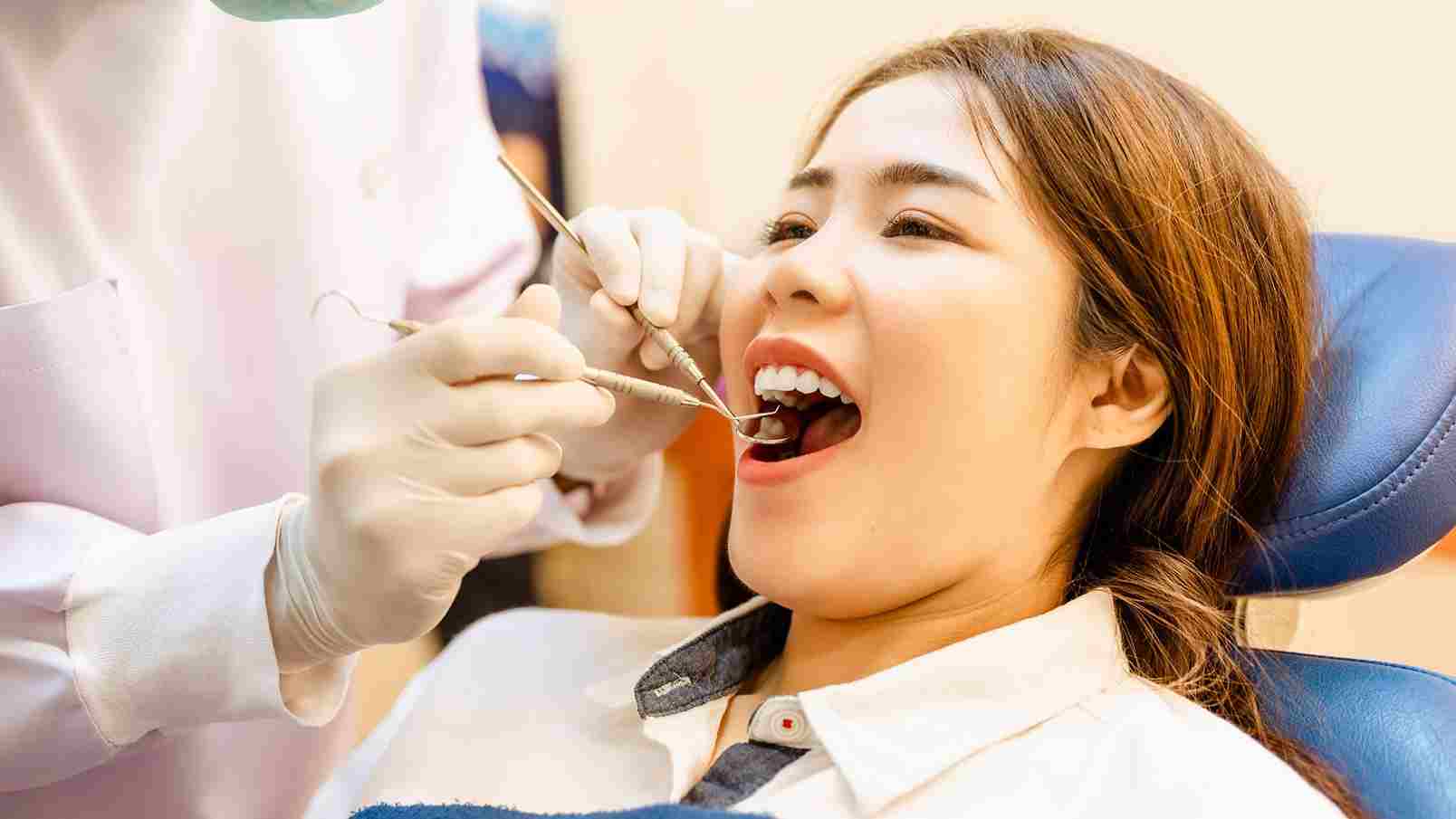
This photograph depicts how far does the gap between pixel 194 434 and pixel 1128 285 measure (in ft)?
3.56

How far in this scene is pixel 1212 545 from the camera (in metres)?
1.34

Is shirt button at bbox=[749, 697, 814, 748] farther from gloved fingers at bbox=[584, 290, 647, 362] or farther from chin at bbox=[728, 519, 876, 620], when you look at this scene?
gloved fingers at bbox=[584, 290, 647, 362]

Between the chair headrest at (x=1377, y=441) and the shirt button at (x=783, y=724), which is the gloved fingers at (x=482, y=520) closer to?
the shirt button at (x=783, y=724)

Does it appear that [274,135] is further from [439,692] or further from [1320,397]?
[1320,397]

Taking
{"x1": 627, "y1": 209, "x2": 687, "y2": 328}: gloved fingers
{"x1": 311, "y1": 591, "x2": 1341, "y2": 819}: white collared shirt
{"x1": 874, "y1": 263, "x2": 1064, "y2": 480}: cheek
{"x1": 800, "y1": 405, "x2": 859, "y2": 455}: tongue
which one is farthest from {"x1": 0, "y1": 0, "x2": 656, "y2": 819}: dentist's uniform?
{"x1": 874, "y1": 263, "x2": 1064, "y2": 480}: cheek

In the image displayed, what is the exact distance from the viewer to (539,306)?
3.53 feet

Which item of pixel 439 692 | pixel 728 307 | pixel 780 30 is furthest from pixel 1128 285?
pixel 780 30

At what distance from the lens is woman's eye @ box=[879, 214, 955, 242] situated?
1214 mm

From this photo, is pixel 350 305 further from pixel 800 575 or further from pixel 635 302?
pixel 800 575

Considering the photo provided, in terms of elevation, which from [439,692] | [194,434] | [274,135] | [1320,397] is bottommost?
[439,692]

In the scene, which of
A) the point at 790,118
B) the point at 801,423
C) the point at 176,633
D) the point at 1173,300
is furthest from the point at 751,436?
the point at 790,118

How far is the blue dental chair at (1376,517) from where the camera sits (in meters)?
1.15

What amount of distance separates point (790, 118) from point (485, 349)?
1433 millimetres

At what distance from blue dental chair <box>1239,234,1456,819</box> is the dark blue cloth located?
634 millimetres
